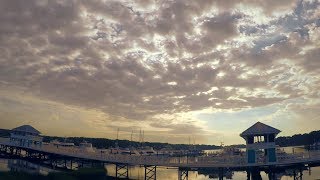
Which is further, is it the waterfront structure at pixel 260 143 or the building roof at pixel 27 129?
the building roof at pixel 27 129

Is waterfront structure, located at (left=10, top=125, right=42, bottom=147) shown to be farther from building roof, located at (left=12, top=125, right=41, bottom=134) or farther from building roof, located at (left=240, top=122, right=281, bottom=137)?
building roof, located at (left=240, top=122, right=281, bottom=137)

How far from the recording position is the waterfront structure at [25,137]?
2741 inches

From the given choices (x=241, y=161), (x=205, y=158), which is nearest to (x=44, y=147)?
(x=205, y=158)

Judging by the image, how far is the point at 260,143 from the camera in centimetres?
4747

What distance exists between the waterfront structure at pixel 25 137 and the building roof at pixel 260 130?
4280 centimetres

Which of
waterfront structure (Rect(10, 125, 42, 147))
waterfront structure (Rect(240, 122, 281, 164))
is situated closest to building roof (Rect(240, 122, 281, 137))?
waterfront structure (Rect(240, 122, 281, 164))

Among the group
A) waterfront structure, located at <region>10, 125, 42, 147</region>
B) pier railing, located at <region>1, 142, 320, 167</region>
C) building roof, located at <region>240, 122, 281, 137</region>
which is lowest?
pier railing, located at <region>1, 142, 320, 167</region>

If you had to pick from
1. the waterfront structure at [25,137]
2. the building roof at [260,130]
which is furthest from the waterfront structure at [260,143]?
the waterfront structure at [25,137]

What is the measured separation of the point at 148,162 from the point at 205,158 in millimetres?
9915

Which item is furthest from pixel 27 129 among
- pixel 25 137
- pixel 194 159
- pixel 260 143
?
pixel 260 143

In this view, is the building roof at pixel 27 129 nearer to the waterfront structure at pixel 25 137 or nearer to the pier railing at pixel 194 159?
the waterfront structure at pixel 25 137

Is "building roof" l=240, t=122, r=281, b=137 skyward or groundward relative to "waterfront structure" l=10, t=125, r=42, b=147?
skyward

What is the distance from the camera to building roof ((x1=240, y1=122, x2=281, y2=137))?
47.4m

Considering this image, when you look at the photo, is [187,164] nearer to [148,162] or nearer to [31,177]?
[148,162]
